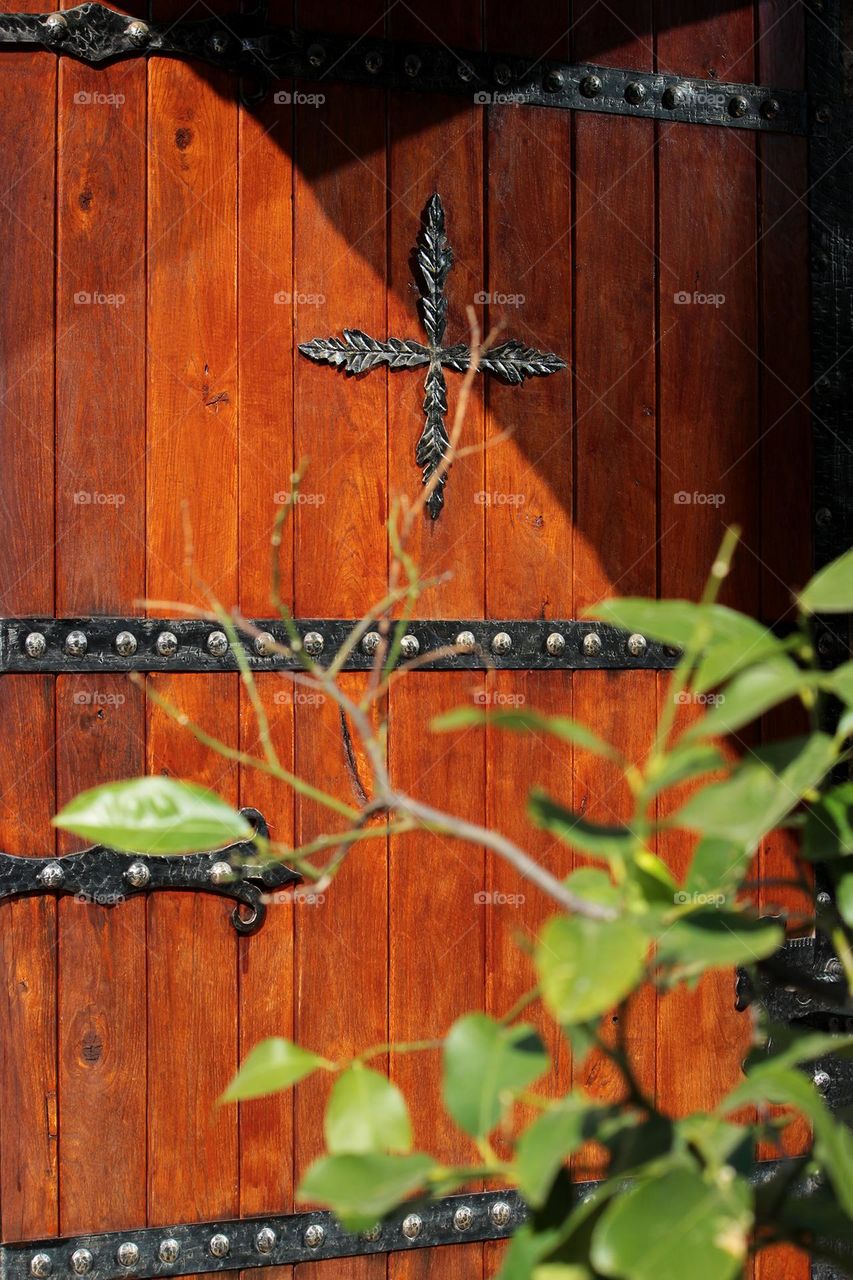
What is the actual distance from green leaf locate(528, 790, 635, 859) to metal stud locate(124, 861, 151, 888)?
1130mm

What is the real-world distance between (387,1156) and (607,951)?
122 millimetres

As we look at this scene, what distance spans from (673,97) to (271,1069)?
1.58 metres

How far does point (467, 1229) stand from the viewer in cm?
166

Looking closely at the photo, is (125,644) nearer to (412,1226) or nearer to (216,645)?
(216,645)

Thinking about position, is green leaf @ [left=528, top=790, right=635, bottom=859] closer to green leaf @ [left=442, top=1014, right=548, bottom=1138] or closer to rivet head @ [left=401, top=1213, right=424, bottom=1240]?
green leaf @ [left=442, top=1014, right=548, bottom=1138]

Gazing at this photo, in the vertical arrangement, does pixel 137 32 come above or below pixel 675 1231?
above

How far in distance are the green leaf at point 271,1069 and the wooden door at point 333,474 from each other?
106 cm

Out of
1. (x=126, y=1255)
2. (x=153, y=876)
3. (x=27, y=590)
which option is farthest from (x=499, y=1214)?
(x=27, y=590)

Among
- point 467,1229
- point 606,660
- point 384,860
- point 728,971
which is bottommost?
point 467,1229

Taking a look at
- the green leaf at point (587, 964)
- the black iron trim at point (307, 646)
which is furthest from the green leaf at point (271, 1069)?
the black iron trim at point (307, 646)

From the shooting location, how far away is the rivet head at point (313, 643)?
1.63 m

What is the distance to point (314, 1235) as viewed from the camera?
161 centimetres

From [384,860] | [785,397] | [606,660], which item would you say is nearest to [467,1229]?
[384,860]

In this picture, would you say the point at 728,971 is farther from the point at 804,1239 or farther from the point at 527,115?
the point at 804,1239
